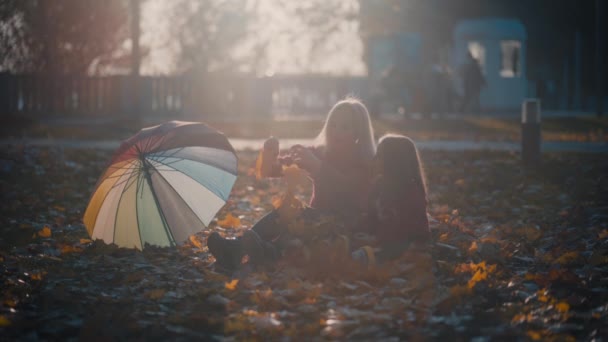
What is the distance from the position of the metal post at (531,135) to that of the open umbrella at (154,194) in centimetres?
597

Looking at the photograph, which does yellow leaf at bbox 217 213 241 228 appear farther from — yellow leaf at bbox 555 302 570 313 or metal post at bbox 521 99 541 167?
metal post at bbox 521 99 541 167

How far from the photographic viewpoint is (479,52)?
29.5 m

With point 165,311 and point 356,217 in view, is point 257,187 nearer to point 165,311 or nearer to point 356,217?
point 356,217

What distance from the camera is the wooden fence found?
2223cm

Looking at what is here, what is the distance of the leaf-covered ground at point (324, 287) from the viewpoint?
420cm

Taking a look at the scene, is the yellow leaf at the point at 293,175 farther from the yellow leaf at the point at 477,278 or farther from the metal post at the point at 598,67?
the metal post at the point at 598,67

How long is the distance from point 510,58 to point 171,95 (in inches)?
504

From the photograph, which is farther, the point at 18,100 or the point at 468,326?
the point at 18,100

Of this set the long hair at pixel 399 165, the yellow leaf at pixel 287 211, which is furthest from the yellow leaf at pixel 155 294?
the long hair at pixel 399 165

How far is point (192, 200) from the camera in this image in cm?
583

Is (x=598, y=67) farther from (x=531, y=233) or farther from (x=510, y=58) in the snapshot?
(x=531, y=233)

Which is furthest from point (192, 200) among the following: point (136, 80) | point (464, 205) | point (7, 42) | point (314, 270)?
point (7, 42)

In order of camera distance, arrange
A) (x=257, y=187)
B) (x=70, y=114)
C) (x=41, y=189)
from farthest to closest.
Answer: (x=70, y=114) → (x=257, y=187) → (x=41, y=189)

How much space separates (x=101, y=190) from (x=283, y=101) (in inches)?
931
